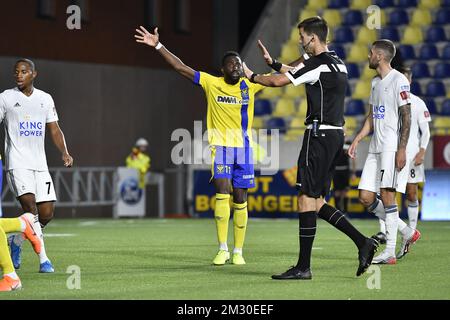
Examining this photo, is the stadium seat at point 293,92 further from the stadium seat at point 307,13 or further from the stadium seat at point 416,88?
the stadium seat at point 416,88

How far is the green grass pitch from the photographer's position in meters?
9.69

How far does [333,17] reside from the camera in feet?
106

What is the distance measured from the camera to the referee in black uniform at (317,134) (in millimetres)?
10820

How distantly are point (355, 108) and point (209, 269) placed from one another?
57.6 feet

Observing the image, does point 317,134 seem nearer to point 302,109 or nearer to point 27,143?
point 27,143

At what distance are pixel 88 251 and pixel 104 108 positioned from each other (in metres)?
15.3

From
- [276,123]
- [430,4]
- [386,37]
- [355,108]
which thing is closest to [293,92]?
[276,123]

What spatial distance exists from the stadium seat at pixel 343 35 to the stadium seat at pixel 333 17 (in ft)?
1.38

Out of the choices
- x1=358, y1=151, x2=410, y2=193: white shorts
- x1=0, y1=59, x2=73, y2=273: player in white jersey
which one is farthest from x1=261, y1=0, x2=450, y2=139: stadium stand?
x1=0, y1=59, x2=73, y2=273: player in white jersey

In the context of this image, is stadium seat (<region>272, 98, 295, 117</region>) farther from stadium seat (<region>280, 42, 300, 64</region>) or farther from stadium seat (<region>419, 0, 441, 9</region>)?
stadium seat (<region>419, 0, 441, 9</region>)

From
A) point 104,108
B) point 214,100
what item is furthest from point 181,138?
point 214,100

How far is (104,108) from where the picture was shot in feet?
99.8

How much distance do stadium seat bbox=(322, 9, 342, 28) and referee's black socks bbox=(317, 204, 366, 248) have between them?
70.7 ft

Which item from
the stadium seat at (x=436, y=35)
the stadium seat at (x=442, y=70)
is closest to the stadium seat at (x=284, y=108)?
the stadium seat at (x=442, y=70)
